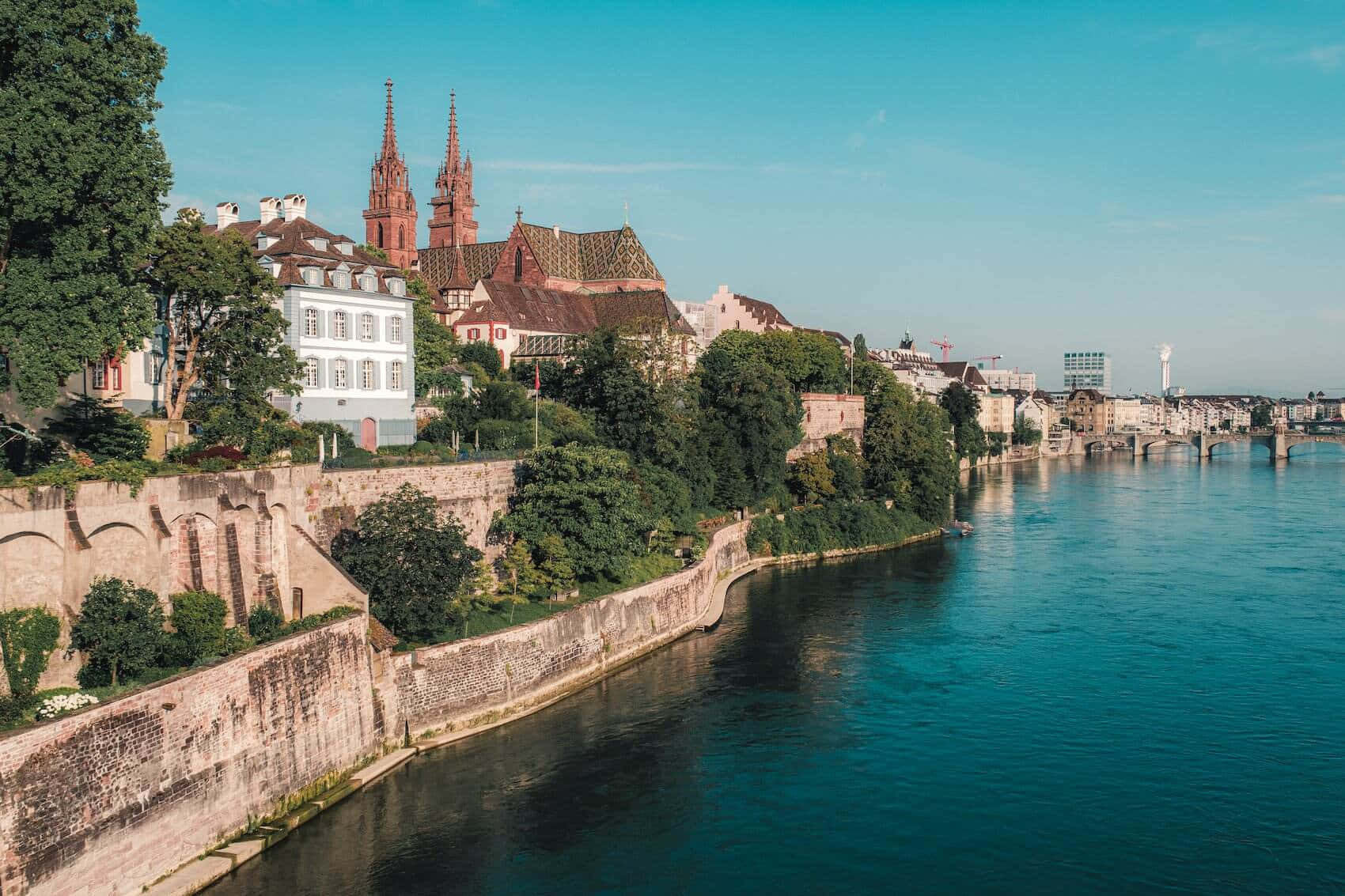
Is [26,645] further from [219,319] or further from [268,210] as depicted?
[268,210]

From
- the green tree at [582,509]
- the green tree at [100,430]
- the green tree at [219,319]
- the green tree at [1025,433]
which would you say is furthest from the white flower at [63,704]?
the green tree at [1025,433]

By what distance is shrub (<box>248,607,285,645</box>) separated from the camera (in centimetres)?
2939

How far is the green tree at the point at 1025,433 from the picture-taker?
17512 centimetres

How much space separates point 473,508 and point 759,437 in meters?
25.6

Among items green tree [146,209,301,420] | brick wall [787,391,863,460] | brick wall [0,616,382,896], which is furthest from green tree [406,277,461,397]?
brick wall [0,616,382,896]

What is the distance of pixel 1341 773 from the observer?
1228 inches

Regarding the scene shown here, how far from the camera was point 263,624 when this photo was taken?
29953 millimetres

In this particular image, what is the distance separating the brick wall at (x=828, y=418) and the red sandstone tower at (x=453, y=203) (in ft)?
151

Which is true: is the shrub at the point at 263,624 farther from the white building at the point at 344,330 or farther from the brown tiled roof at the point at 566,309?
the brown tiled roof at the point at 566,309

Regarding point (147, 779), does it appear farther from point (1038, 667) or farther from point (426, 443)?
point (1038, 667)

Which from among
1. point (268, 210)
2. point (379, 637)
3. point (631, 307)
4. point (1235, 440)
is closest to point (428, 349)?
point (268, 210)

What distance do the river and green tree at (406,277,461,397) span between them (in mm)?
19729

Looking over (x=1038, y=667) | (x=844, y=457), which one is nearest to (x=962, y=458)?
(x=844, y=457)

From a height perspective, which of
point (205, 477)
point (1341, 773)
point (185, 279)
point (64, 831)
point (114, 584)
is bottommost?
point (1341, 773)
